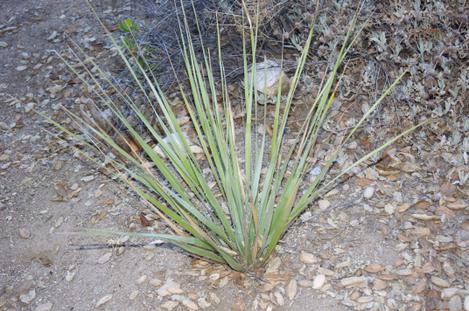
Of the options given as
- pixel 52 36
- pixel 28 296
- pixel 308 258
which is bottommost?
pixel 28 296

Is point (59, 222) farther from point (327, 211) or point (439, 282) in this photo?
point (439, 282)

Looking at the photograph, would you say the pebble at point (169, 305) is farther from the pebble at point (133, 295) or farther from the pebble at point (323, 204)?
the pebble at point (323, 204)

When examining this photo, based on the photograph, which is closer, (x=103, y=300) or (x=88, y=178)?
(x=103, y=300)

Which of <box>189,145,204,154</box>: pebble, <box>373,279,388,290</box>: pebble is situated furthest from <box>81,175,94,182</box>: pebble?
<box>373,279,388,290</box>: pebble

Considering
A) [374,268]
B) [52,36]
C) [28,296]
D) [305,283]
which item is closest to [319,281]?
[305,283]

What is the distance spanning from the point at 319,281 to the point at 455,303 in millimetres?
498

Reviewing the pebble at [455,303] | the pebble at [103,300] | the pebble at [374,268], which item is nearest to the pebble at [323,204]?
the pebble at [374,268]

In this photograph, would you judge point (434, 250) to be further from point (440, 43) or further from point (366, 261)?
point (440, 43)

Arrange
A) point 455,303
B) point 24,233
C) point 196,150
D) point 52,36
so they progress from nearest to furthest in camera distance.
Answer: point 455,303, point 24,233, point 196,150, point 52,36

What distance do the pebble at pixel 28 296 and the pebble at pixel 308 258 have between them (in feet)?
3.92

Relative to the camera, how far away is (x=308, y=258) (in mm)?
2189

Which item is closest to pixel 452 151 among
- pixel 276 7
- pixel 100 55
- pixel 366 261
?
pixel 366 261

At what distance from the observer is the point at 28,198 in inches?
114

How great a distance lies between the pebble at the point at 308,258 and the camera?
2180mm
